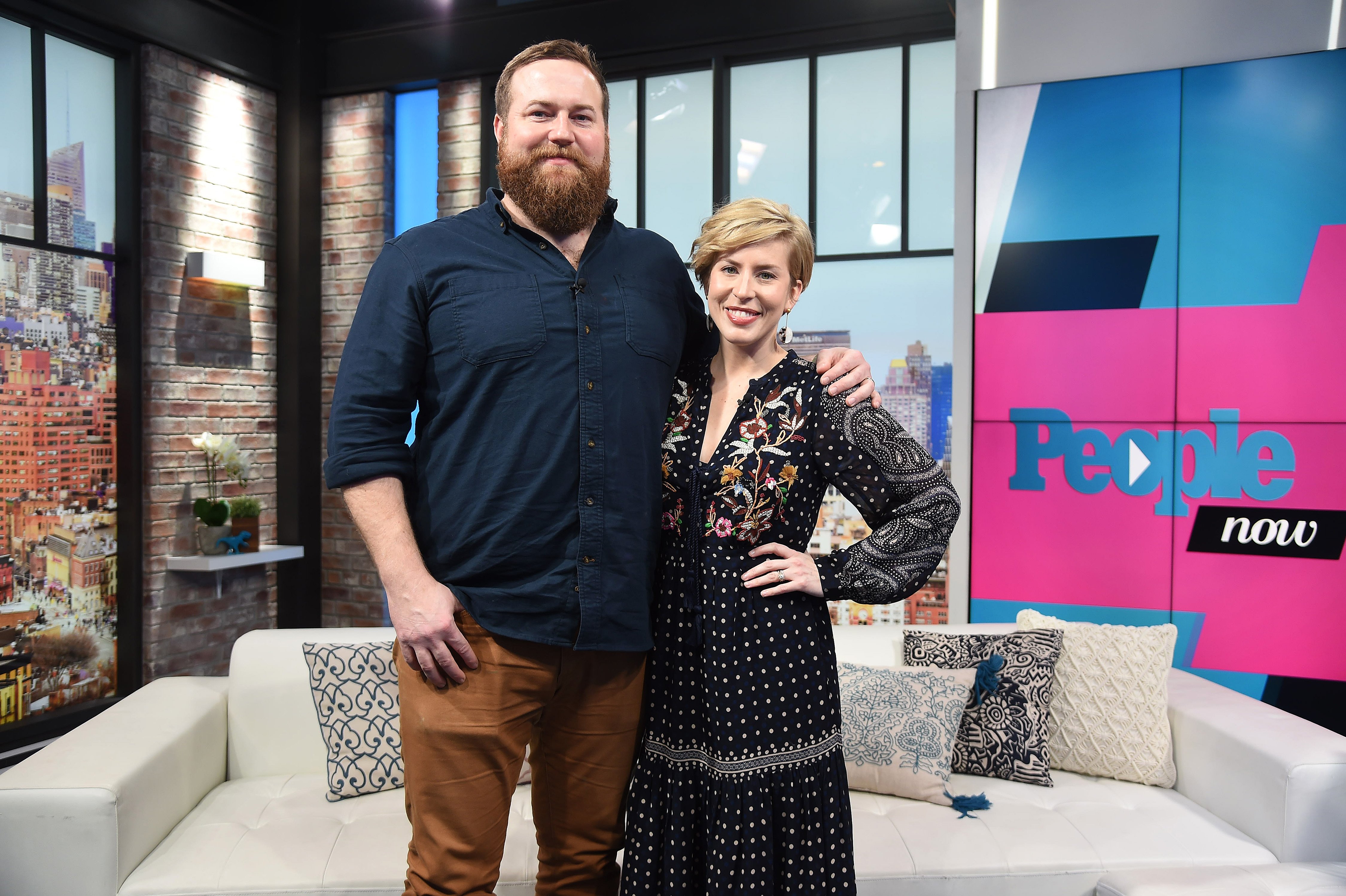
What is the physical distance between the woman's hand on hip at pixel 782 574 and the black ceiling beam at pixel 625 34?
3.56 m

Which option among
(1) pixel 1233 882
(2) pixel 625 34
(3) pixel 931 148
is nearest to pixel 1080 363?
(3) pixel 931 148

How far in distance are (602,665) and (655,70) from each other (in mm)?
4127

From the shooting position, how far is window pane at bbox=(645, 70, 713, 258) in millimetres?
4785

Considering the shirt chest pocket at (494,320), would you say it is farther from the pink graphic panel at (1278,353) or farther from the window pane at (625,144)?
the window pane at (625,144)

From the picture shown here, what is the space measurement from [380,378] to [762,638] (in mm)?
742

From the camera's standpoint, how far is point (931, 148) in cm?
443

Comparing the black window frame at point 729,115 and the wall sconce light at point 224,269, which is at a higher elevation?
the black window frame at point 729,115

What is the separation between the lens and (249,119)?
490 cm

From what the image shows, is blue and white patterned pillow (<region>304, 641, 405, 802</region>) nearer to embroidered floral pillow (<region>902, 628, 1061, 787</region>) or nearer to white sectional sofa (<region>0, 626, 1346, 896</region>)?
white sectional sofa (<region>0, 626, 1346, 896</region>)

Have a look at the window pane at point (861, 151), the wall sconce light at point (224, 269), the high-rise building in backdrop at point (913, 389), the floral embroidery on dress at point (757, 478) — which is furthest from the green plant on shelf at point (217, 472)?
the floral embroidery on dress at point (757, 478)

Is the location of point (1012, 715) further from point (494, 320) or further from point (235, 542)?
point (235, 542)

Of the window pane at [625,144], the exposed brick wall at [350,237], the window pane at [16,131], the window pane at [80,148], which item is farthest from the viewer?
the exposed brick wall at [350,237]

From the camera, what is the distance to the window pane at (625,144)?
194 inches

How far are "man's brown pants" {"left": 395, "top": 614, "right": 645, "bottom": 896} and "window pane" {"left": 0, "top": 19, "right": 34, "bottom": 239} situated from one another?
3622mm
